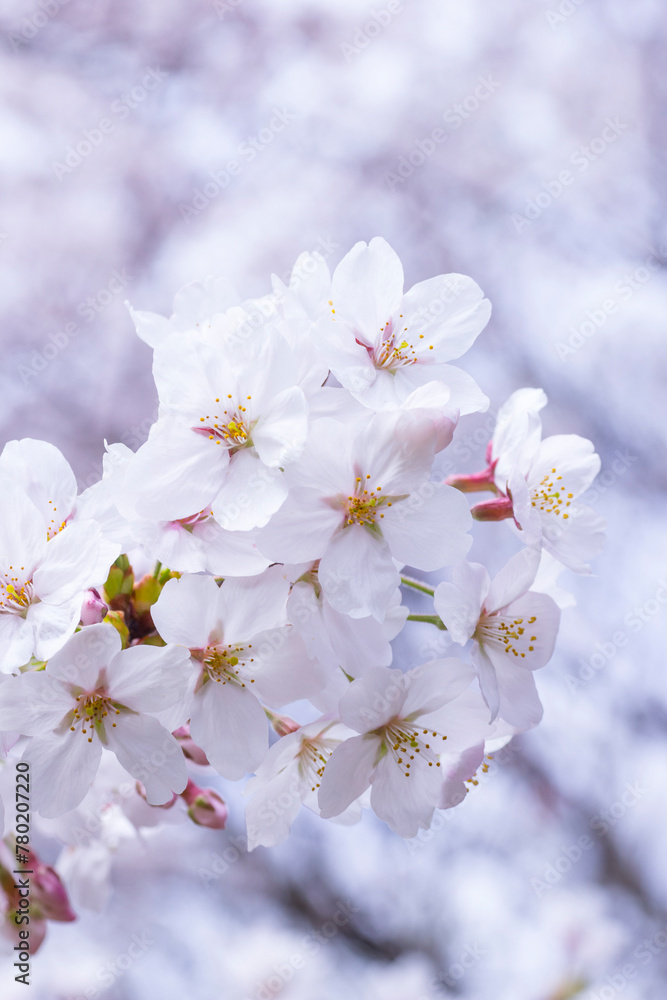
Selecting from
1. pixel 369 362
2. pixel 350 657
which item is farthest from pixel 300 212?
pixel 350 657

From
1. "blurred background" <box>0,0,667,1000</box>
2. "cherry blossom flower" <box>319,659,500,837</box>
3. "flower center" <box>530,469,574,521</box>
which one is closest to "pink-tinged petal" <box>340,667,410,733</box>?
"cherry blossom flower" <box>319,659,500,837</box>

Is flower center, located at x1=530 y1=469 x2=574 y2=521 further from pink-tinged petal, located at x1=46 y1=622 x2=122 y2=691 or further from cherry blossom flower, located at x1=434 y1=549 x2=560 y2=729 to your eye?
pink-tinged petal, located at x1=46 y1=622 x2=122 y2=691

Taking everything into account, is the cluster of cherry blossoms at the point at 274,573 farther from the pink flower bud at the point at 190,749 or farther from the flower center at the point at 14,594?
the pink flower bud at the point at 190,749

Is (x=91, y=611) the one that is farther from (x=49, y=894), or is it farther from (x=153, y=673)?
(x=49, y=894)

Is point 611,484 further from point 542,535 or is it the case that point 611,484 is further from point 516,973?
point 542,535

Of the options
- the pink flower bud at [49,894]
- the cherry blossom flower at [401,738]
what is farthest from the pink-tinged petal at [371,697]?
the pink flower bud at [49,894]

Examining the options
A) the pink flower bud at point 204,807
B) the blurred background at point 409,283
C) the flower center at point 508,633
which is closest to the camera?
the flower center at point 508,633

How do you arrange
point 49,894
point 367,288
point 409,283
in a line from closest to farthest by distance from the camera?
1. point 367,288
2. point 49,894
3. point 409,283

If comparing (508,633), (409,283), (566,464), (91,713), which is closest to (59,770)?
(91,713)
